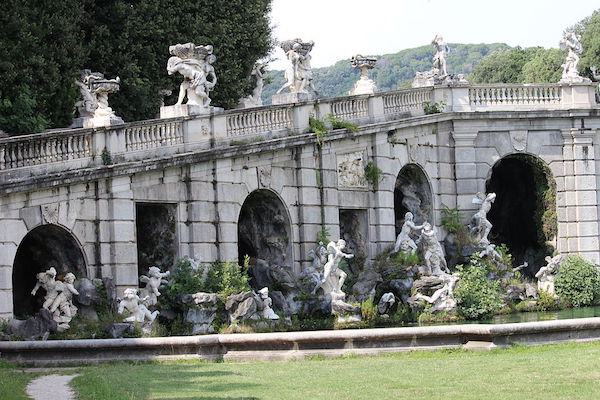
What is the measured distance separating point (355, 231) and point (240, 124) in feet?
17.4

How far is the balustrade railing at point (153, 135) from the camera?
2958 cm

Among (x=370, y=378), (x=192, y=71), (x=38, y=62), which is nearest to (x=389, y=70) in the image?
(x=38, y=62)

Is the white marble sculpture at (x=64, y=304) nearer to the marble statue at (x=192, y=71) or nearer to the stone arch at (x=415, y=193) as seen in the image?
the marble statue at (x=192, y=71)

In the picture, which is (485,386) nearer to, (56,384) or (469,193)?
(56,384)

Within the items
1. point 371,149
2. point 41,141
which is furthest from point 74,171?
point 371,149

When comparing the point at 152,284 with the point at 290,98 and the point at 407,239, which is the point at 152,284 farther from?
the point at 407,239

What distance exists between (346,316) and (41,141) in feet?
26.6

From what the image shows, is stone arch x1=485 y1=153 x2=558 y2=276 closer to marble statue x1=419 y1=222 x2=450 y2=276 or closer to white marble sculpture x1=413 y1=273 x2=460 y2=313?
marble statue x1=419 y1=222 x2=450 y2=276

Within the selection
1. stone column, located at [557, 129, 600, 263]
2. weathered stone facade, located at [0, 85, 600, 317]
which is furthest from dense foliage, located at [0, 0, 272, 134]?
stone column, located at [557, 129, 600, 263]

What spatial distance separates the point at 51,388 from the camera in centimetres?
1889

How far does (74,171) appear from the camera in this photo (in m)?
27.8

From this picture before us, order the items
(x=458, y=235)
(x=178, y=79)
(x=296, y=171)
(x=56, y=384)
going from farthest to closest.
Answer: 1. (x=178, y=79)
2. (x=458, y=235)
3. (x=296, y=171)
4. (x=56, y=384)

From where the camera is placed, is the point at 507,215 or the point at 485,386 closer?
the point at 485,386

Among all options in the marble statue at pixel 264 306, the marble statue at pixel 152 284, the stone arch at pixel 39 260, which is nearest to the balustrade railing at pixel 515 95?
the marble statue at pixel 264 306
